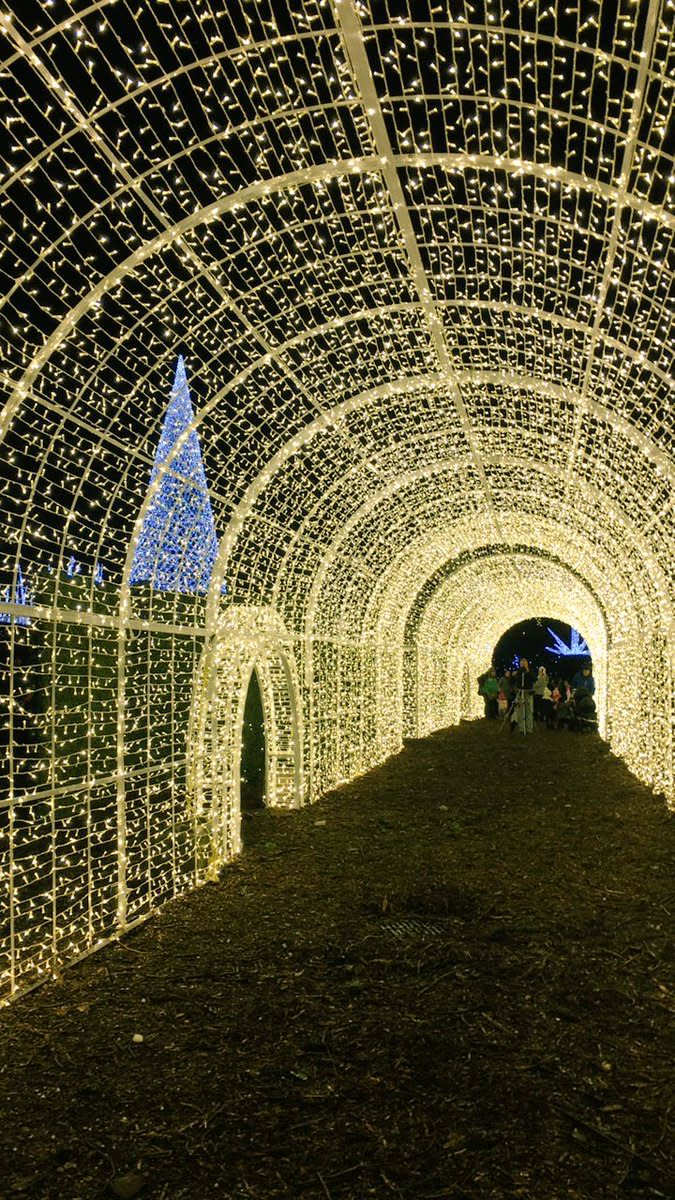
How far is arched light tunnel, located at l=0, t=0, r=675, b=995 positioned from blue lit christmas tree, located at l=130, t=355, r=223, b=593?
6 cm

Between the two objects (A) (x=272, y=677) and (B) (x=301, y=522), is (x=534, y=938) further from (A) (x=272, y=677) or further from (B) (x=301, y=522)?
(B) (x=301, y=522)

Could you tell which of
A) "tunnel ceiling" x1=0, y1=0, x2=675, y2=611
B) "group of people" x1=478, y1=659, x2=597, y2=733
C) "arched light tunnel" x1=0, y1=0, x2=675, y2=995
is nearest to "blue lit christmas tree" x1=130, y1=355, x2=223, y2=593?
"arched light tunnel" x1=0, y1=0, x2=675, y2=995

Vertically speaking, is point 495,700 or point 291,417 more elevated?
point 291,417

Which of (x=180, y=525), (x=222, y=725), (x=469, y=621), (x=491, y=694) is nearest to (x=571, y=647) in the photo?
(x=491, y=694)

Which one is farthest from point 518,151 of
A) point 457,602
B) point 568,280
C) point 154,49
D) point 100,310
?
point 457,602

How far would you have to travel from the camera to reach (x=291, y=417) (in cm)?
867

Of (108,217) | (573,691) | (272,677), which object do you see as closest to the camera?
(108,217)

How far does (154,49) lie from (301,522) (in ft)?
21.4

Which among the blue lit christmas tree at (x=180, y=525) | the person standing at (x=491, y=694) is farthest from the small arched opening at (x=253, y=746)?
the person standing at (x=491, y=694)

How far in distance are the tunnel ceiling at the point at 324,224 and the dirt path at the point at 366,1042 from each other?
2583 millimetres

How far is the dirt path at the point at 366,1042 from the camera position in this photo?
3.25 m

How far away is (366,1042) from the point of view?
4320 mm

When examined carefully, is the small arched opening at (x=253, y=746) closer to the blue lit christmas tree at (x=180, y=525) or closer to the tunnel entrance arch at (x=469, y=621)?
the blue lit christmas tree at (x=180, y=525)

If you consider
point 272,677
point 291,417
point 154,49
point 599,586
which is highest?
point 154,49
